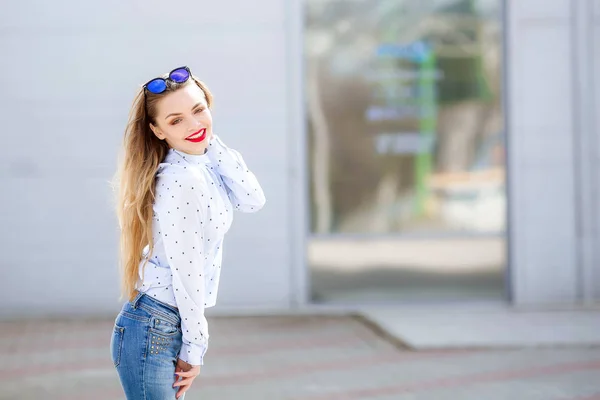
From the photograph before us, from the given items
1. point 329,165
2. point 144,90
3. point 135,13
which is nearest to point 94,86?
point 135,13

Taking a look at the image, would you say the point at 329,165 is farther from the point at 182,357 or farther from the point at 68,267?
the point at 182,357

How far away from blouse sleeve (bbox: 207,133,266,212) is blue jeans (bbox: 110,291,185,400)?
0.44 meters

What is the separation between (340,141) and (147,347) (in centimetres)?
704

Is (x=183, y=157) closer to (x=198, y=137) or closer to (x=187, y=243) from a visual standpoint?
(x=198, y=137)

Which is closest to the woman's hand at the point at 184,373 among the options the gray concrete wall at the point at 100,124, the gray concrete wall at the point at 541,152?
the gray concrete wall at the point at 100,124

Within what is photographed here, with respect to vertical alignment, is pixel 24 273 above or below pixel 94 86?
below

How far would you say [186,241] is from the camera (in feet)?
9.23

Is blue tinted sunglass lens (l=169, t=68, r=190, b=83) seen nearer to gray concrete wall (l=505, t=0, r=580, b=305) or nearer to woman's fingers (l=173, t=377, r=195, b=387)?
woman's fingers (l=173, t=377, r=195, b=387)

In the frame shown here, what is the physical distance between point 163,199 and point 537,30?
24.8 ft

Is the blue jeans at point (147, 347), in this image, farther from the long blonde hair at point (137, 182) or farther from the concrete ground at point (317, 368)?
the concrete ground at point (317, 368)

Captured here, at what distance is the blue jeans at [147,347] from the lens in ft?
9.35

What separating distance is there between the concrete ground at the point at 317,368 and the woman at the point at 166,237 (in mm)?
3252

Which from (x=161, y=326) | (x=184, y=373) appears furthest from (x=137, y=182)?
(x=184, y=373)

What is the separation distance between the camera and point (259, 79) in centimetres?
962
